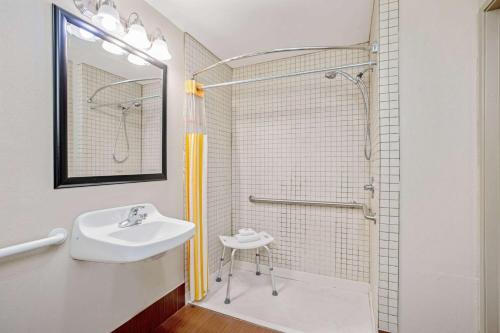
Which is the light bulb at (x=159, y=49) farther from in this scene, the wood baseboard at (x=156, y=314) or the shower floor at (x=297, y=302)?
the shower floor at (x=297, y=302)

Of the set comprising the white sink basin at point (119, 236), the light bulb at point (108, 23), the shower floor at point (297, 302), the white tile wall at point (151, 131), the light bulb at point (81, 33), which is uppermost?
A: the light bulb at point (108, 23)

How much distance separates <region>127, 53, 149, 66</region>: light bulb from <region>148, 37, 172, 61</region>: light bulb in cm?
9

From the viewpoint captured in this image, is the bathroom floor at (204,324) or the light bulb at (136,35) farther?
the bathroom floor at (204,324)

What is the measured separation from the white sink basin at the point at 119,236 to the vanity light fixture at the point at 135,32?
1081 millimetres

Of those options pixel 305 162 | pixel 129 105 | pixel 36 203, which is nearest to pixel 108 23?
pixel 129 105

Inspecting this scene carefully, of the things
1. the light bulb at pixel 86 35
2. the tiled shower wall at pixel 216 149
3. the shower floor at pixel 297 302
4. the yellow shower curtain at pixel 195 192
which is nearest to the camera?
the light bulb at pixel 86 35

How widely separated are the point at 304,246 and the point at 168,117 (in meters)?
1.85

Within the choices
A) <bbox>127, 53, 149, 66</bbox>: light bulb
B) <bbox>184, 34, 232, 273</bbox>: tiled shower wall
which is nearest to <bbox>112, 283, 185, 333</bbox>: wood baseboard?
<bbox>184, 34, 232, 273</bbox>: tiled shower wall

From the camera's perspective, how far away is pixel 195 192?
1918 mm

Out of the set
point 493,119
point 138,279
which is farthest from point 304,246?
point 493,119

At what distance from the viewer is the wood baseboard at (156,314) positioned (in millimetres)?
1519

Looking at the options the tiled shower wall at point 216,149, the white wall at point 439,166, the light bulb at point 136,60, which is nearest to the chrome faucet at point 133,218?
the tiled shower wall at point 216,149

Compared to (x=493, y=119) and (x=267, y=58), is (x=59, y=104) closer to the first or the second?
(x=267, y=58)

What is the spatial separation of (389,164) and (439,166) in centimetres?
23
